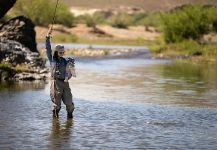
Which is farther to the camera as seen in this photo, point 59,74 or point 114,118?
point 114,118

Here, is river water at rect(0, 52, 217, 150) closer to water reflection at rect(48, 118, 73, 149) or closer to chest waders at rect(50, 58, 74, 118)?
water reflection at rect(48, 118, 73, 149)

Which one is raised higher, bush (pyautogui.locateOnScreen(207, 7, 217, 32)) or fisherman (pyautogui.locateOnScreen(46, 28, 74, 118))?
bush (pyautogui.locateOnScreen(207, 7, 217, 32))

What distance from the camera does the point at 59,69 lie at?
14773 mm

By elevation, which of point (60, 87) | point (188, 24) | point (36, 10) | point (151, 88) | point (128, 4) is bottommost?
point (151, 88)

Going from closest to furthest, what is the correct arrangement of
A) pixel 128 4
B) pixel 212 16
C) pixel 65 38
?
pixel 212 16
pixel 65 38
pixel 128 4

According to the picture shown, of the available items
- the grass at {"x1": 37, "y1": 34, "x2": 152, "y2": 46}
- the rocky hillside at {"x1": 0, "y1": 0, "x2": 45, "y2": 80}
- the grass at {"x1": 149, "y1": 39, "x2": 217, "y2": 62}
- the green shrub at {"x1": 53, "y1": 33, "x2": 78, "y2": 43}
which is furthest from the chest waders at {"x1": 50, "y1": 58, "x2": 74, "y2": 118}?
the green shrub at {"x1": 53, "y1": 33, "x2": 78, "y2": 43}

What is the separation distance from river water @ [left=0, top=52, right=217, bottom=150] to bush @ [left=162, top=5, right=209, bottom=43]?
3344 centimetres

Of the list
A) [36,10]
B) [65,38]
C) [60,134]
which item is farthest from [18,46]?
[36,10]

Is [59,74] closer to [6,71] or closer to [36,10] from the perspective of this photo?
[6,71]

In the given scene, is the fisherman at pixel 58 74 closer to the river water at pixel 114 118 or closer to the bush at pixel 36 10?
the river water at pixel 114 118

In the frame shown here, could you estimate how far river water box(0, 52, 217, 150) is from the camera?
11977mm

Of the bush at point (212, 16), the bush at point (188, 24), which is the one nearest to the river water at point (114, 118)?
the bush at point (188, 24)

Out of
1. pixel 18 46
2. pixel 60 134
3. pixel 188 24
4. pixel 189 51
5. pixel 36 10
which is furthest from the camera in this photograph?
pixel 36 10

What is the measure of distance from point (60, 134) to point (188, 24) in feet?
154
